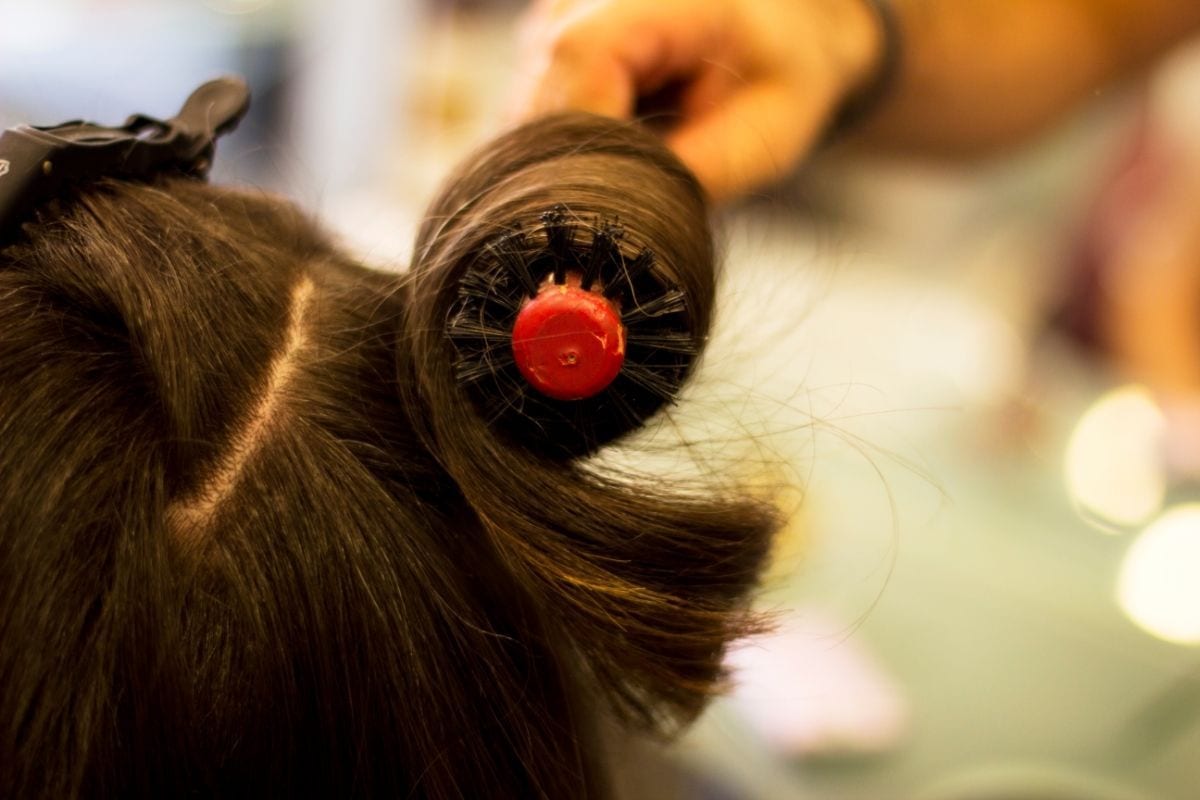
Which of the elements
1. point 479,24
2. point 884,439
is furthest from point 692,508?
point 479,24

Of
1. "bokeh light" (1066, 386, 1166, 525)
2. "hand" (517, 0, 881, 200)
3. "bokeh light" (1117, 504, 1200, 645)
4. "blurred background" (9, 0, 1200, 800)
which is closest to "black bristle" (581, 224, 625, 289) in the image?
"blurred background" (9, 0, 1200, 800)

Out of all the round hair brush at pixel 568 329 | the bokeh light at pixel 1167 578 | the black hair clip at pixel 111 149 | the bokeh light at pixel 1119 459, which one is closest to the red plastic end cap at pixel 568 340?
the round hair brush at pixel 568 329

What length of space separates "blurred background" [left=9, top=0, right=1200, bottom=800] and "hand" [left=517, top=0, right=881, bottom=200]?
0.09 meters

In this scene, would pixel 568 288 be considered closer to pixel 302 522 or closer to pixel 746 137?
pixel 302 522

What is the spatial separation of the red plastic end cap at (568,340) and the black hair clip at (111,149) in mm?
274

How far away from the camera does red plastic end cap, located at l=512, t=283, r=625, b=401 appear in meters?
0.38

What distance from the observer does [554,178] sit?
1.41 feet

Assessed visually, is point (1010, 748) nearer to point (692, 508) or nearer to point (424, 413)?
point (692, 508)

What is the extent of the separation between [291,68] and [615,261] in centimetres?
215

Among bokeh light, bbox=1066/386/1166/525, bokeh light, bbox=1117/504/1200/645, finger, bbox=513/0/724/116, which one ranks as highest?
bokeh light, bbox=1066/386/1166/525

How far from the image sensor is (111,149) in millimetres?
482

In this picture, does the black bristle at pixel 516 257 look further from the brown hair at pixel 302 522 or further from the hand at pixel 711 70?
the hand at pixel 711 70

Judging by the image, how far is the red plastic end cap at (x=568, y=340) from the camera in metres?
0.38

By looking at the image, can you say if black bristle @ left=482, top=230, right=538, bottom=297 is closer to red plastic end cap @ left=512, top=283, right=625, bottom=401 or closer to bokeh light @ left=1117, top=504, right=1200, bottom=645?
red plastic end cap @ left=512, top=283, right=625, bottom=401
